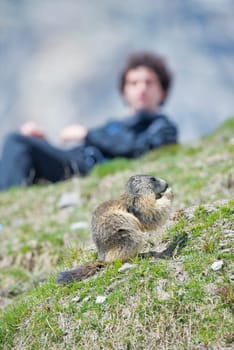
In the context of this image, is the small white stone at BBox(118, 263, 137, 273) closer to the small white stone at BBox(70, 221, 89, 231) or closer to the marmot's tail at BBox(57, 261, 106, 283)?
the marmot's tail at BBox(57, 261, 106, 283)

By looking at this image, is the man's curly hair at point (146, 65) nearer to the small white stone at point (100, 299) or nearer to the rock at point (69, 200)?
the rock at point (69, 200)

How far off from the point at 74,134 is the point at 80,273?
11426 millimetres

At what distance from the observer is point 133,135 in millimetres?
18938

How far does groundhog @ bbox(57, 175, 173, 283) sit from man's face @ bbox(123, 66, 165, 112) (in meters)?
11.9

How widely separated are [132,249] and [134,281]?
44cm

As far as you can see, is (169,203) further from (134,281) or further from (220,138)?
(220,138)

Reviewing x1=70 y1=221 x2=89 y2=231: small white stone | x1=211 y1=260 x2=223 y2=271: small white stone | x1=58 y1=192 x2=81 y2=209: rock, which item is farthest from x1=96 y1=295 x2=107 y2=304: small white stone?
x1=58 y1=192 x2=81 y2=209: rock

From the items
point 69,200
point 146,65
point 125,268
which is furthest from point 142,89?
point 125,268

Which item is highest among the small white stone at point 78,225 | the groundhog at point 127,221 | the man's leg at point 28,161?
the groundhog at point 127,221

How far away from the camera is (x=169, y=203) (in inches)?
305

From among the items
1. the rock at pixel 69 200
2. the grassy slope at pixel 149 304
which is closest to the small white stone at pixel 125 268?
the grassy slope at pixel 149 304

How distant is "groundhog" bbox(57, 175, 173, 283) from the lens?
7453mm

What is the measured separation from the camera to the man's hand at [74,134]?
734 inches

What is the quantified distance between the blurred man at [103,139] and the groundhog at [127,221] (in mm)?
10041
